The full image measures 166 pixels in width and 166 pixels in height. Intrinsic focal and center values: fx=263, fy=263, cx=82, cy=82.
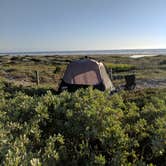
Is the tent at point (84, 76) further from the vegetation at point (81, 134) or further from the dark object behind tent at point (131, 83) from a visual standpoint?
the vegetation at point (81, 134)

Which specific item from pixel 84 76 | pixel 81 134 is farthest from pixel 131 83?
pixel 81 134

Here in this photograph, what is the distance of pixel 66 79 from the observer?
13.2 meters

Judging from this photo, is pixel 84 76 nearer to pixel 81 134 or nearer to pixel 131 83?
pixel 131 83

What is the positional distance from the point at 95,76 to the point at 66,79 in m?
1.46

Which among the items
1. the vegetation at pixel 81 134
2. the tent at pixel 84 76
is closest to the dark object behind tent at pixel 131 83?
the tent at pixel 84 76

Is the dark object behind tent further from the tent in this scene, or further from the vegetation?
the vegetation

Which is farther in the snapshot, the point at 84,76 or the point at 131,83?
the point at 131,83

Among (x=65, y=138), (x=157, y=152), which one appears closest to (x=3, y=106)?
Answer: (x=65, y=138)

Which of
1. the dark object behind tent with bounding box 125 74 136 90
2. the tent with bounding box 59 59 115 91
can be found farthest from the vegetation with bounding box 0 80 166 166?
the dark object behind tent with bounding box 125 74 136 90

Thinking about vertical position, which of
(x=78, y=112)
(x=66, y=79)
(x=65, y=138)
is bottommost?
(x=66, y=79)

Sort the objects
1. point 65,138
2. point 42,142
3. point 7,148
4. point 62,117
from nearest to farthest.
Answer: point 7,148
point 42,142
point 65,138
point 62,117

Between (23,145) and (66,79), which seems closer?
(23,145)

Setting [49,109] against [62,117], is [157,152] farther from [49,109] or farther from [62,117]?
[49,109]

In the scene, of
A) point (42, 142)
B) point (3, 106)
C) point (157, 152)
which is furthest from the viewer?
point (3, 106)
